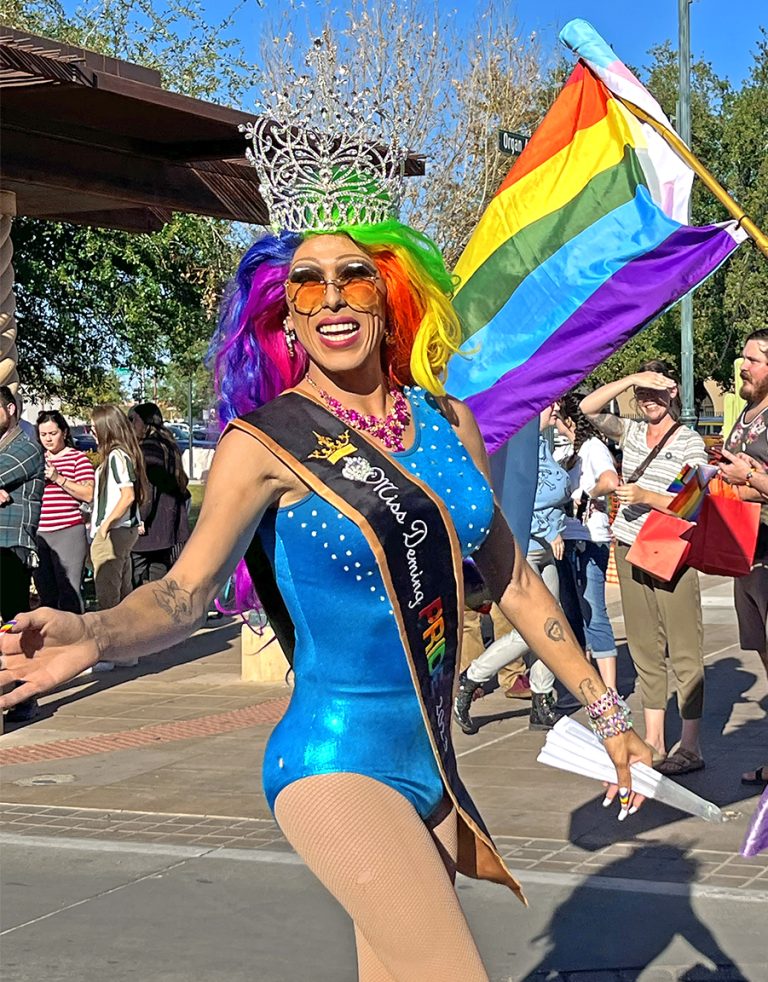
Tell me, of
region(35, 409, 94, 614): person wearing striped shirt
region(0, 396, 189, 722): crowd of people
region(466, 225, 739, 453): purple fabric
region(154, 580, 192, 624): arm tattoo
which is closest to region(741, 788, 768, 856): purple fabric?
region(466, 225, 739, 453): purple fabric

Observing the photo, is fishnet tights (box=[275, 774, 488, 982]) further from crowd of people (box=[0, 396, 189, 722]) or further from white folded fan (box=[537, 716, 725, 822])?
crowd of people (box=[0, 396, 189, 722])

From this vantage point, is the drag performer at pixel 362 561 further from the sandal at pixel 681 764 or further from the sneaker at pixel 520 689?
the sneaker at pixel 520 689

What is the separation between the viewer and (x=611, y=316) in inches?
248

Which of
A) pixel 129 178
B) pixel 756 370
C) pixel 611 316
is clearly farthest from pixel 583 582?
pixel 129 178

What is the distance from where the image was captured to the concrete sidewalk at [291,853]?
16.4 ft

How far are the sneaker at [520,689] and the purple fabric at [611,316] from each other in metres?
3.43

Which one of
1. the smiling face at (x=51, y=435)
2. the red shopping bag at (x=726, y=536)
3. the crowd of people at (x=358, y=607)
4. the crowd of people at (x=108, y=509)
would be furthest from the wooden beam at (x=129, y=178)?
the crowd of people at (x=358, y=607)

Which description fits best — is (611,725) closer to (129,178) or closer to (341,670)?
(341,670)

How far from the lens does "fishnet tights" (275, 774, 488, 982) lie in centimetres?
288

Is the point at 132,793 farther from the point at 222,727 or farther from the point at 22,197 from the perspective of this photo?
the point at 22,197

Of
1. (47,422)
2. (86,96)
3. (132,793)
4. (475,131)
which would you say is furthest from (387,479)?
(475,131)

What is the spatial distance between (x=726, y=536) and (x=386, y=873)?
4357 mm

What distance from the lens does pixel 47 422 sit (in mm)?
11289

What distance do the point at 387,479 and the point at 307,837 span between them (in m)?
0.74
